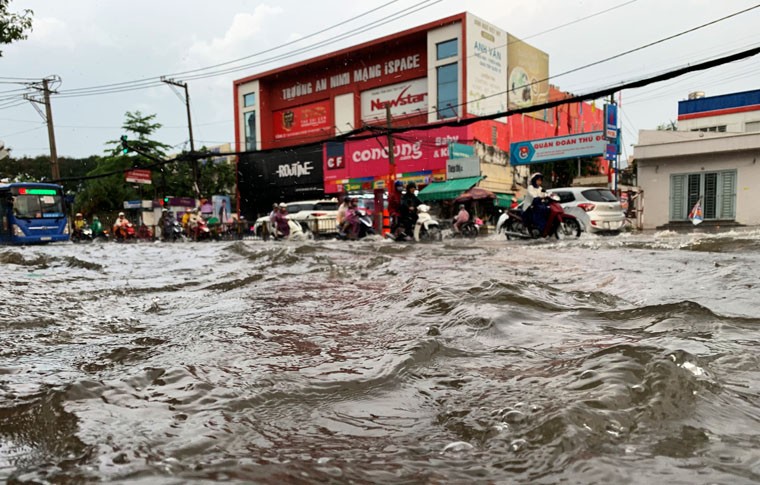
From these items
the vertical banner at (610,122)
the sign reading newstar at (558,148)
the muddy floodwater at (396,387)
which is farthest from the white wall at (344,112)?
the muddy floodwater at (396,387)

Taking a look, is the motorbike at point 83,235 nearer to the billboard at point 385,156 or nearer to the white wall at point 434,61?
the billboard at point 385,156

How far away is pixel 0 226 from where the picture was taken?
17.9 meters

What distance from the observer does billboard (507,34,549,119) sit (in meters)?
27.2

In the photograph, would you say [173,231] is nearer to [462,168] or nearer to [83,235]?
[83,235]

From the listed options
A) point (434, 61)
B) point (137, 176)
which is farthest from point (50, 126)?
point (434, 61)

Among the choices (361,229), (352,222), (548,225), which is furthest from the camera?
(361,229)

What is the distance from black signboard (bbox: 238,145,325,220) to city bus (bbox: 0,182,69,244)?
44.5ft

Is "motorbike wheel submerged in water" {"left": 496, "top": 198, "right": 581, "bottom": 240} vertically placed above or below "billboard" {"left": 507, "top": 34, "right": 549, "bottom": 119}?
below

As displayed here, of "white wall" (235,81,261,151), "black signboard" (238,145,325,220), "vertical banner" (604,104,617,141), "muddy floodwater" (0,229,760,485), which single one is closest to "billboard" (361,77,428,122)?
"black signboard" (238,145,325,220)

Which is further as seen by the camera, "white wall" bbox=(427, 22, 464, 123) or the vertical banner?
"white wall" bbox=(427, 22, 464, 123)

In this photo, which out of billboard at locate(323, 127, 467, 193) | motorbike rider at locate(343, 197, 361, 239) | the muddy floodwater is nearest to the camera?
the muddy floodwater

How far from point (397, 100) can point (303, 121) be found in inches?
Result: 275

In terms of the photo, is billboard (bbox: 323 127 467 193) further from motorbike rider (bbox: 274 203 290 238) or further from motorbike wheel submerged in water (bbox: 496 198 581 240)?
motorbike wheel submerged in water (bbox: 496 198 581 240)

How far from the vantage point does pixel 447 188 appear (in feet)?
78.9
